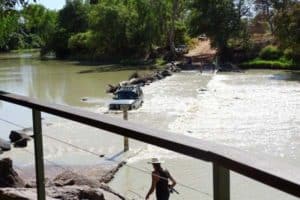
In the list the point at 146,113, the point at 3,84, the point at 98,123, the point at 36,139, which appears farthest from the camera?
the point at 3,84

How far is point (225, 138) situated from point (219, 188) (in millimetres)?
16563

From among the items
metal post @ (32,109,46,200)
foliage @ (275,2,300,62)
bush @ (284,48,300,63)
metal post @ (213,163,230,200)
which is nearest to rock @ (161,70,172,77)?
foliage @ (275,2,300,62)

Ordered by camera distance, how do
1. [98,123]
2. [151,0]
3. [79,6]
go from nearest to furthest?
[98,123] < [151,0] < [79,6]

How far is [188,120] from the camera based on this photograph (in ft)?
70.2

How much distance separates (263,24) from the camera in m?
55.1

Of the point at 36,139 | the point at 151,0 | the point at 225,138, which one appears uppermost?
the point at 151,0

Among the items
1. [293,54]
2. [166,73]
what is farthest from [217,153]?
[293,54]

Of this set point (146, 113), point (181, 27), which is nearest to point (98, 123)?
point (146, 113)

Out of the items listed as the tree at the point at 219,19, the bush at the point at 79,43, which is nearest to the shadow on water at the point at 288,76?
the tree at the point at 219,19

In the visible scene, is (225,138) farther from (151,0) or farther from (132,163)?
(151,0)

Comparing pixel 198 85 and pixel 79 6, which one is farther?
pixel 79 6

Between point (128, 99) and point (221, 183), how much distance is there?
23508 mm

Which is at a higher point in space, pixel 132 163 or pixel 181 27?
pixel 181 27

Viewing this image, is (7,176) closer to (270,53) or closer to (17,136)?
Answer: (17,136)
